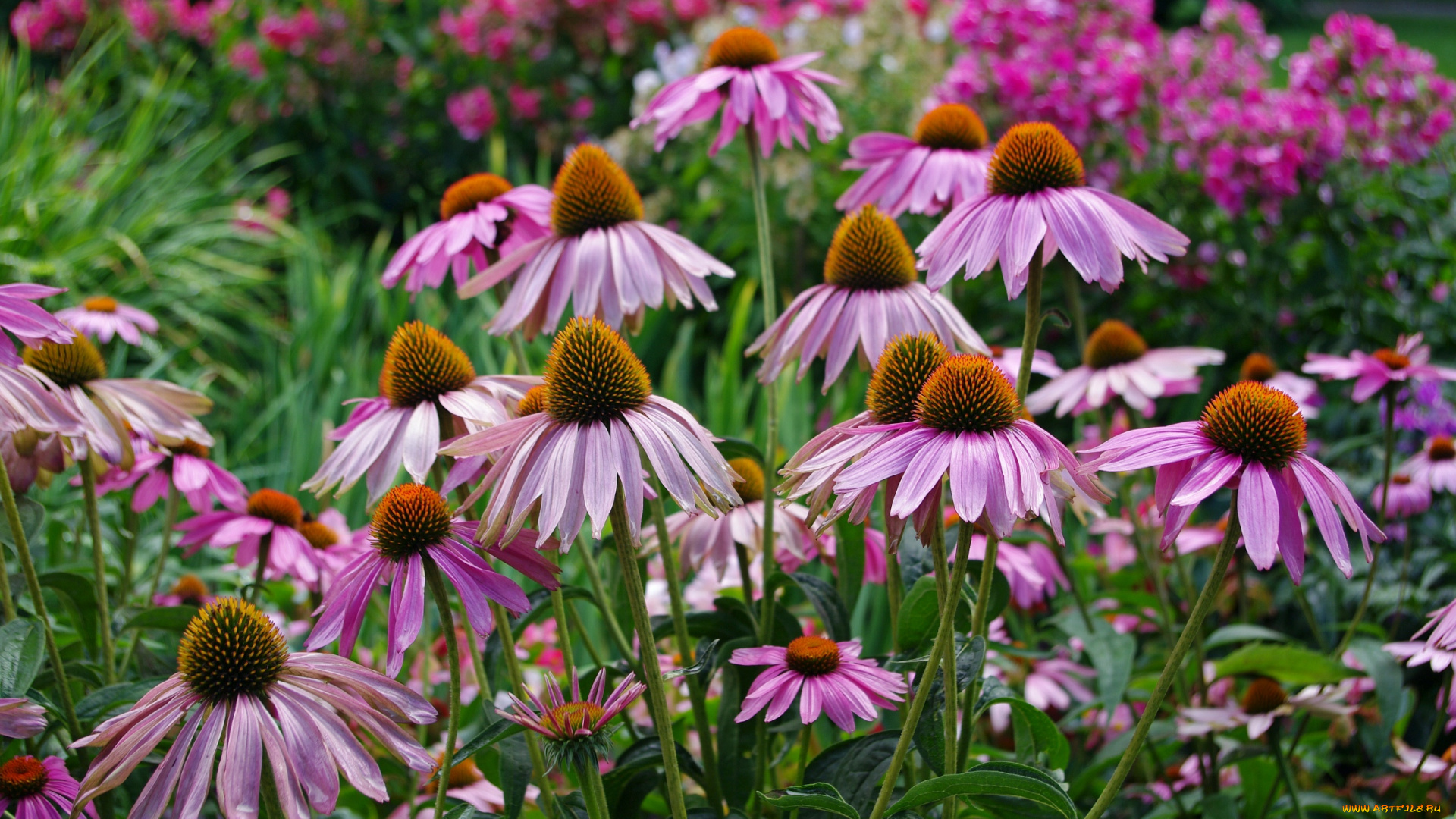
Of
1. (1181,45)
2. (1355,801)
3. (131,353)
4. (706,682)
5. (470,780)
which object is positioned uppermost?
(1181,45)

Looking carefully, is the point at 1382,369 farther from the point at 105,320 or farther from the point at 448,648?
the point at 105,320

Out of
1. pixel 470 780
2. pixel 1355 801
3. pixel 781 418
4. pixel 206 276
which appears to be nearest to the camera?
pixel 470 780

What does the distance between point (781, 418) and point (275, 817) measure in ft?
6.50

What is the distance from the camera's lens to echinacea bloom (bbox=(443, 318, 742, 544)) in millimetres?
975

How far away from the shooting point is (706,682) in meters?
1.41

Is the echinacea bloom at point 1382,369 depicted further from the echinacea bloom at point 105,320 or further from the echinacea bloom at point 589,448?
the echinacea bloom at point 105,320

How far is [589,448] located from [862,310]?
1.66ft

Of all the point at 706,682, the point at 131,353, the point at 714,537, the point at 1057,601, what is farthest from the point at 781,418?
the point at 131,353

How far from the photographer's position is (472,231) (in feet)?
5.01

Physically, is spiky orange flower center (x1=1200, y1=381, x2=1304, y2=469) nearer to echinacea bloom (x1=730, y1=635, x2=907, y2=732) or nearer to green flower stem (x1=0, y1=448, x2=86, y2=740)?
echinacea bloom (x1=730, y1=635, x2=907, y2=732)

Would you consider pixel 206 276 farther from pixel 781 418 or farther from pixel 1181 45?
pixel 1181 45

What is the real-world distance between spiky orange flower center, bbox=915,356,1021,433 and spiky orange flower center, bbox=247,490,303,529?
1185 mm

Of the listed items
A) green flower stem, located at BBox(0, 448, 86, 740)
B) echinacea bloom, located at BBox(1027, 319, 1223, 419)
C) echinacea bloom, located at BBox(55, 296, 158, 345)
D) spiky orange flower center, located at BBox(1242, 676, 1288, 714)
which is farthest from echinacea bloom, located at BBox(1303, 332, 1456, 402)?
echinacea bloom, located at BBox(55, 296, 158, 345)

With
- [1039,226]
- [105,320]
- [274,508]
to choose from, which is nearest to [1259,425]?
[1039,226]
